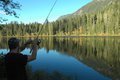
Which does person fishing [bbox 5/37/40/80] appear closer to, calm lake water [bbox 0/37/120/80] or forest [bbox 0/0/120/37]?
calm lake water [bbox 0/37/120/80]

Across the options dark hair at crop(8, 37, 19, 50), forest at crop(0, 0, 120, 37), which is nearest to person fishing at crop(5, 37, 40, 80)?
dark hair at crop(8, 37, 19, 50)

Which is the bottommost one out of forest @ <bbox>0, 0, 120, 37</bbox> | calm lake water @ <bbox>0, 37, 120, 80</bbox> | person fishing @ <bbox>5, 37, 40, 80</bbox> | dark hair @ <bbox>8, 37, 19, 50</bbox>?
calm lake water @ <bbox>0, 37, 120, 80</bbox>

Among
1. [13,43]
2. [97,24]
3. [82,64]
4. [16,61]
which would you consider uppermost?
[97,24]

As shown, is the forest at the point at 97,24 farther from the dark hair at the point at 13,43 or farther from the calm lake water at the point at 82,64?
the dark hair at the point at 13,43

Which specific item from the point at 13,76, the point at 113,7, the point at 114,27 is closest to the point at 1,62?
the point at 13,76

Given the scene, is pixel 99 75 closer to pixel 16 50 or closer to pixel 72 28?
pixel 16 50

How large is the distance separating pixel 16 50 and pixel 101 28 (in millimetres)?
159690

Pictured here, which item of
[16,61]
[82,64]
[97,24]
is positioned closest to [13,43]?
[16,61]

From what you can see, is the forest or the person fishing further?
the forest

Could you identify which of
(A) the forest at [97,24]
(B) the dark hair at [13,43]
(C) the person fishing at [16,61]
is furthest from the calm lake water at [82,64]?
(A) the forest at [97,24]

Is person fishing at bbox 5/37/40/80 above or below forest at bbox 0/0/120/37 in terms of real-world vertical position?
below

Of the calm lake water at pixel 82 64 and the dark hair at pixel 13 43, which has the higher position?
the dark hair at pixel 13 43

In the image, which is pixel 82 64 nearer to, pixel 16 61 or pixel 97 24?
pixel 16 61

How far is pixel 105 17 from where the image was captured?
536 ft
